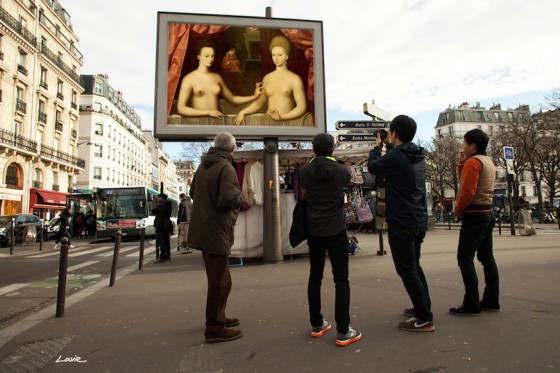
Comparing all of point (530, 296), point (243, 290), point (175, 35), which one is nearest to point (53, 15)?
point (175, 35)

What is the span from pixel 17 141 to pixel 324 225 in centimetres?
3831

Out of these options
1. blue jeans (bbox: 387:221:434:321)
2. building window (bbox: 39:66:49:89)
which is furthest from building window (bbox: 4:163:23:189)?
blue jeans (bbox: 387:221:434:321)

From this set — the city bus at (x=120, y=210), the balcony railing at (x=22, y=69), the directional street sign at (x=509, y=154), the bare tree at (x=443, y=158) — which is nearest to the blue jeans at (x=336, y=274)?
the directional street sign at (x=509, y=154)

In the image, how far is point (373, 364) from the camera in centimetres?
291

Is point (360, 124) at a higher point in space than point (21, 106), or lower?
lower

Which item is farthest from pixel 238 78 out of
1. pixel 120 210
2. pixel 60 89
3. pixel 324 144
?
pixel 60 89

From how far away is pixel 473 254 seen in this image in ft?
13.7

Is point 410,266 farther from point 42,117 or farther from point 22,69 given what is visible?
point 42,117

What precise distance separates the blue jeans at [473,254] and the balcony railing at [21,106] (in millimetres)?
39582

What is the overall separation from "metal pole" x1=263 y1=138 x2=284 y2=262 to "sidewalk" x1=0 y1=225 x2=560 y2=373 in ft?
8.00

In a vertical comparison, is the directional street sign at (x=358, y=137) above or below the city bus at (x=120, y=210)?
above

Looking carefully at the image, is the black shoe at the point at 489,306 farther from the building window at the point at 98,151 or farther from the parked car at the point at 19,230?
the building window at the point at 98,151

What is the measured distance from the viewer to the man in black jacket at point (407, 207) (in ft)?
11.9

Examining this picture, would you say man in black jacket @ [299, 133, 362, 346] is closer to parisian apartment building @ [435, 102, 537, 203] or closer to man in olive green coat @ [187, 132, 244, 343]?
man in olive green coat @ [187, 132, 244, 343]
